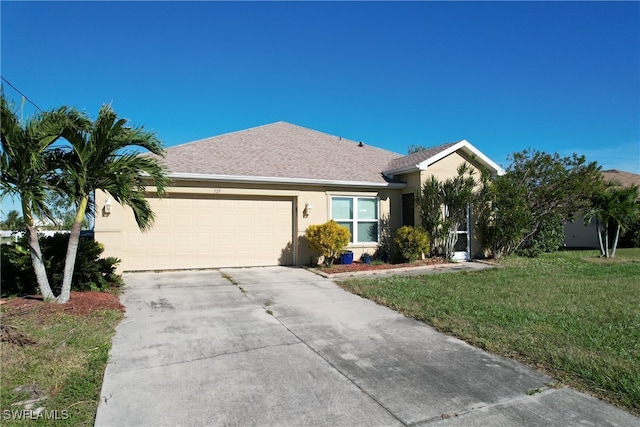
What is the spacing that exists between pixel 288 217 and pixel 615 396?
31.4 ft

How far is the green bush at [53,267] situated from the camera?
6.96 m

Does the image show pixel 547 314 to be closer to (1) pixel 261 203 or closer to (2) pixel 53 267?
(1) pixel 261 203

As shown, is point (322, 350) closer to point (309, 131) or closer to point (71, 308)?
point (71, 308)

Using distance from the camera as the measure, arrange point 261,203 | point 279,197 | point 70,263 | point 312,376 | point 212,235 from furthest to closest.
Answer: point 279,197, point 261,203, point 212,235, point 70,263, point 312,376

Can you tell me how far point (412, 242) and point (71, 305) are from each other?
29.5 ft

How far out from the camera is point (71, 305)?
609 cm

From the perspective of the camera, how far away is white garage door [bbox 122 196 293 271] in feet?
34.9

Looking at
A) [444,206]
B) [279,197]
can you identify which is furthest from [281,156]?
[444,206]

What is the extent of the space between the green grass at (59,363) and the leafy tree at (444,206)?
9526 mm

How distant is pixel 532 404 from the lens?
3346mm

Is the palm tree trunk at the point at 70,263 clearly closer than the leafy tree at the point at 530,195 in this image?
Yes

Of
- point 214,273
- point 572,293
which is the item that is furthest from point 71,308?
point 572,293

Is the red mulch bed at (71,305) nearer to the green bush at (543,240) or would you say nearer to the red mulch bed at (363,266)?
the red mulch bed at (363,266)

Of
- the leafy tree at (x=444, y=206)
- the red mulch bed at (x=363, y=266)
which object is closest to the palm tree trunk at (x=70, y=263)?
the red mulch bed at (x=363, y=266)
